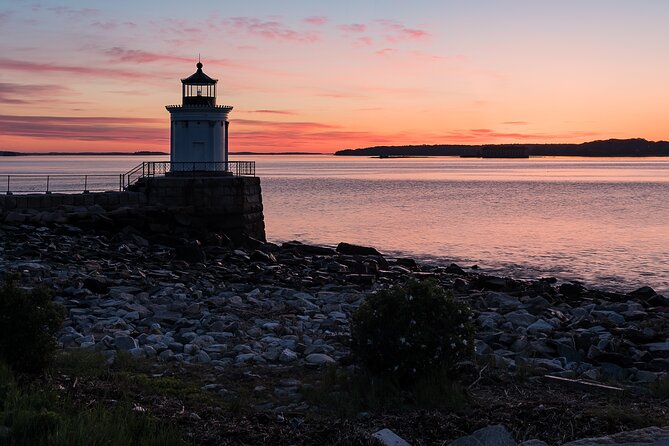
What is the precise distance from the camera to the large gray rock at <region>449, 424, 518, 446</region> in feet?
17.1

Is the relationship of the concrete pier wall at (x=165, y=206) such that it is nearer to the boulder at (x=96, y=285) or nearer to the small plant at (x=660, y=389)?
the boulder at (x=96, y=285)

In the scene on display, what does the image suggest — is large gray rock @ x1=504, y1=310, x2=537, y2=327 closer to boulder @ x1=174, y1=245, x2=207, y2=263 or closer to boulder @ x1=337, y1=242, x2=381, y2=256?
boulder @ x1=174, y1=245, x2=207, y2=263

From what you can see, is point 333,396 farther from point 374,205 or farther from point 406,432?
point 374,205

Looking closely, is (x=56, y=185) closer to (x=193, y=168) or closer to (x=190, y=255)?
(x=193, y=168)

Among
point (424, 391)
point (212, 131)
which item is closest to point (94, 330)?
point (424, 391)

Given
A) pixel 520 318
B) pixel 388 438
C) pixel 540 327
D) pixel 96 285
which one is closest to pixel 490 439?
pixel 388 438

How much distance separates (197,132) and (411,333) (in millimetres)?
25029

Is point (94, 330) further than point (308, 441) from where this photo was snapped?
Yes

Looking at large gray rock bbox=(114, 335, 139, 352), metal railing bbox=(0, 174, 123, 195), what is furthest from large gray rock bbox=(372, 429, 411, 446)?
metal railing bbox=(0, 174, 123, 195)

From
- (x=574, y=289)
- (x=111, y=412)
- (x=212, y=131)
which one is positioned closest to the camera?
(x=111, y=412)

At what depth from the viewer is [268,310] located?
1248cm

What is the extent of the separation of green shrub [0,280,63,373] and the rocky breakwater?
172 centimetres

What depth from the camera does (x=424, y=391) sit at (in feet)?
22.6

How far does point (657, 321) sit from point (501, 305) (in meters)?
2.80
